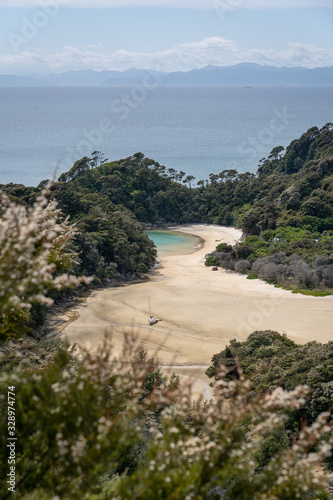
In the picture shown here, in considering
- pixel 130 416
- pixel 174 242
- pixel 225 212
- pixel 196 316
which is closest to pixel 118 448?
pixel 130 416

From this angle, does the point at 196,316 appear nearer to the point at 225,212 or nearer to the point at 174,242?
the point at 174,242

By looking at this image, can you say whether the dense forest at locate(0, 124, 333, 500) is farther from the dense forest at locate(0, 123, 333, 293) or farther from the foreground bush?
the dense forest at locate(0, 123, 333, 293)

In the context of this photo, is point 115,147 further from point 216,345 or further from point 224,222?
point 216,345

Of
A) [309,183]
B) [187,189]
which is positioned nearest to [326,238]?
[309,183]

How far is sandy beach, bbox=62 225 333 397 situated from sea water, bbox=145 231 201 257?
8991 millimetres

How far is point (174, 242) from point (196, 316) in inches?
815

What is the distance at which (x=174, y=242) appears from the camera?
41.1 metres

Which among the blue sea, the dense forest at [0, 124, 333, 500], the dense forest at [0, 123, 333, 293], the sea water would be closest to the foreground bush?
the dense forest at [0, 124, 333, 500]

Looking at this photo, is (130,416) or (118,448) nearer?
(118,448)

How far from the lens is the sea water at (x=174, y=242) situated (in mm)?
37906

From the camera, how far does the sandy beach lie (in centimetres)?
1725

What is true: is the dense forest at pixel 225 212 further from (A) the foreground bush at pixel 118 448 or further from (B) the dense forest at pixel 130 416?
(A) the foreground bush at pixel 118 448

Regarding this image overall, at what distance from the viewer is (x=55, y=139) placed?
101125mm

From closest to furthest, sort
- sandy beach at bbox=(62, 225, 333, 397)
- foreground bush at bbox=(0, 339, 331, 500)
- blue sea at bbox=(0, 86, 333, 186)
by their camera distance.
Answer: foreground bush at bbox=(0, 339, 331, 500), sandy beach at bbox=(62, 225, 333, 397), blue sea at bbox=(0, 86, 333, 186)
